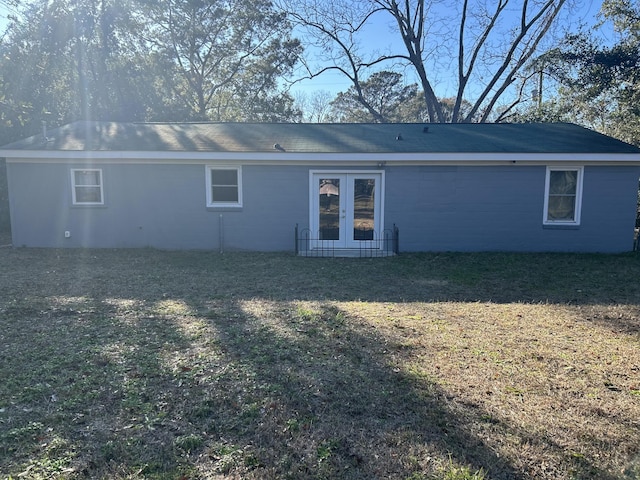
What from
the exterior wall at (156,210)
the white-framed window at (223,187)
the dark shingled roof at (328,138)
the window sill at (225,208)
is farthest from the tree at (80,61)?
the window sill at (225,208)

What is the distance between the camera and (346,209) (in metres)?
10.2

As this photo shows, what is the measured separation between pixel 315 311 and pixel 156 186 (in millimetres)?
6702

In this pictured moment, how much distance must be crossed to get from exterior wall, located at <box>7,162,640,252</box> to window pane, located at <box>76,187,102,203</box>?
20cm

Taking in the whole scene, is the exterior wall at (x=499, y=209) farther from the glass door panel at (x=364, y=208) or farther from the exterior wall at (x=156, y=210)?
the exterior wall at (x=156, y=210)

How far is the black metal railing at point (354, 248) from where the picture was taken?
10.2 m

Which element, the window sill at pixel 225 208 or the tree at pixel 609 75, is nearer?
the window sill at pixel 225 208

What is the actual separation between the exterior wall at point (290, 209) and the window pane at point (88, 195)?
0.67 ft

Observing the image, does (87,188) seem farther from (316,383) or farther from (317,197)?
(316,383)

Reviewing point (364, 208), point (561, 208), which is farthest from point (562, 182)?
point (364, 208)

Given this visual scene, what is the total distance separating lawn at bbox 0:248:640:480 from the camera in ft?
8.16

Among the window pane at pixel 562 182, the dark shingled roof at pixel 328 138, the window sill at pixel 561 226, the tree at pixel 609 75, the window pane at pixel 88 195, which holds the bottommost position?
the window sill at pixel 561 226

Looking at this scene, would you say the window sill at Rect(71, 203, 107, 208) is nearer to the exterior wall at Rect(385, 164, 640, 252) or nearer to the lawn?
the lawn

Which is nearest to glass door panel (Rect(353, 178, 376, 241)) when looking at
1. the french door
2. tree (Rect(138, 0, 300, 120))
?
the french door

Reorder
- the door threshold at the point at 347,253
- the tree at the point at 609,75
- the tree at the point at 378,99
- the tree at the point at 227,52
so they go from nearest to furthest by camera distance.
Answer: the door threshold at the point at 347,253, the tree at the point at 609,75, the tree at the point at 227,52, the tree at the point at 378,99
